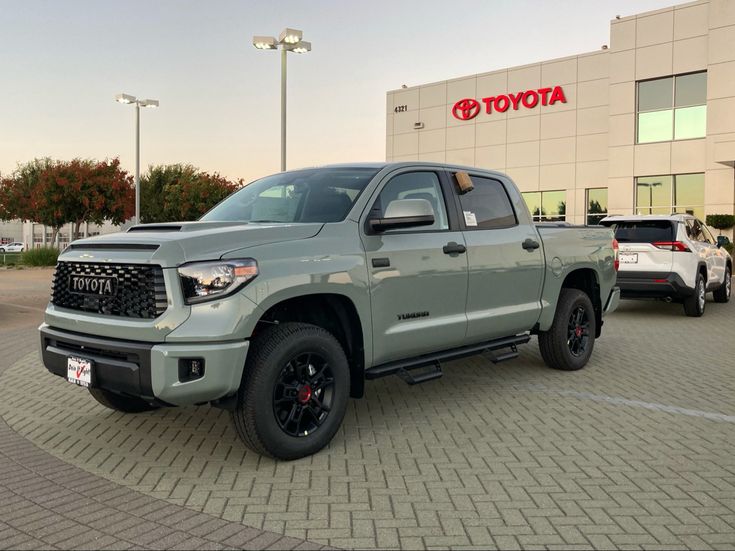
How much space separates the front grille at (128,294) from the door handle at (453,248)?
2326mm

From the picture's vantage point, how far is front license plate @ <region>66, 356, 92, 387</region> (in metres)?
4.30

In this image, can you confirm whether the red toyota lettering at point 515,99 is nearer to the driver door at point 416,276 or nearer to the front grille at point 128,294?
the driver door at point 416,276

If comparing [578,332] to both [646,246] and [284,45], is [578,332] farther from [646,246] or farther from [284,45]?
[284,45]

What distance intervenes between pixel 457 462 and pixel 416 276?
4.61 ft

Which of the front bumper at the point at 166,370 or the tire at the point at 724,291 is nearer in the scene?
the front bumper at the point at 166,370

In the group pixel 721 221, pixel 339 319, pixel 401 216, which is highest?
pixel 721 221

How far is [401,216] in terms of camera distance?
4.91 metres

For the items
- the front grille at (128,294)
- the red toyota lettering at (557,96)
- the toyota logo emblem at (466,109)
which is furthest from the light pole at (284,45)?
the toyota logo emblem at (466,109)

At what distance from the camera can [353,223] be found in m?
4.91

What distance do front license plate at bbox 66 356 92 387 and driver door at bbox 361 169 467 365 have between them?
1.90 meters

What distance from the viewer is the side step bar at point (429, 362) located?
5.09 metres

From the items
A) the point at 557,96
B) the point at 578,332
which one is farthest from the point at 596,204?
the point at 578,332

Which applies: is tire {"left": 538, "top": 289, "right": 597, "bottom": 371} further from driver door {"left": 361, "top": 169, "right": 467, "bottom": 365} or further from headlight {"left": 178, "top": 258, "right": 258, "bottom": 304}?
headlight {"left": 178, "top": 258, "right": 258, "bottom": 304}

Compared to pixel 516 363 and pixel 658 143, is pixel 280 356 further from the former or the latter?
pixel 658 143
